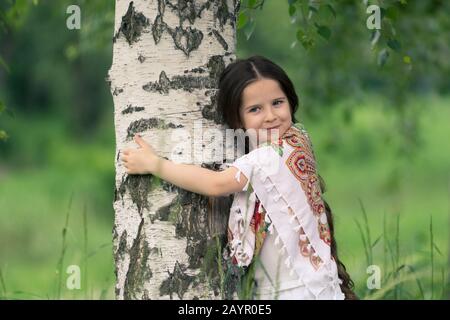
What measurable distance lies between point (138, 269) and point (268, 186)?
0.53 metres

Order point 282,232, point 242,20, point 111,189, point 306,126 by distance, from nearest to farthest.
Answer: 1. point 282,232
2. point 242,20
3. point 111,189
4. point 306,126

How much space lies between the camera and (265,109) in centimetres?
314

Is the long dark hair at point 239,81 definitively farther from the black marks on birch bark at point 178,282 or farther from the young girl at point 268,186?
the black marks on birch bark at point 178,282

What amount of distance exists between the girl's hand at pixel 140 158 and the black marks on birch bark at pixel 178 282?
34 cm

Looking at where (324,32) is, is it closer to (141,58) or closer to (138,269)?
(141,58)

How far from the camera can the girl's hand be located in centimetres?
295

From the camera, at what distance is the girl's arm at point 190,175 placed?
293cm

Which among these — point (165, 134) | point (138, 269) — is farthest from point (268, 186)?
point (138, 269)

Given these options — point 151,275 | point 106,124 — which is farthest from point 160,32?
point 106,124

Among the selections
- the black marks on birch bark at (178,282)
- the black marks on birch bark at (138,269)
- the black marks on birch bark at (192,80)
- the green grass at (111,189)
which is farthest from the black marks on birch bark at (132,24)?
the green grass at (111,189)

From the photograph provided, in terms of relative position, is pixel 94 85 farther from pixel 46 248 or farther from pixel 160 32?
pixel 160 32

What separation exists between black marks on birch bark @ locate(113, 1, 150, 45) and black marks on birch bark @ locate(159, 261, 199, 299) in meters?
0.80

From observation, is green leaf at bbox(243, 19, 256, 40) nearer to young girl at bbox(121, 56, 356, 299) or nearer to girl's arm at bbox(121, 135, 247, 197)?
young girl at bbox(121, 56, 356, 299)
